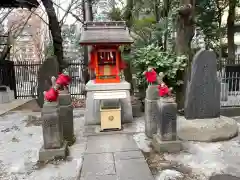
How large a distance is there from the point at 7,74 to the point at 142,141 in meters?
8.35

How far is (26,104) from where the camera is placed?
9.33m

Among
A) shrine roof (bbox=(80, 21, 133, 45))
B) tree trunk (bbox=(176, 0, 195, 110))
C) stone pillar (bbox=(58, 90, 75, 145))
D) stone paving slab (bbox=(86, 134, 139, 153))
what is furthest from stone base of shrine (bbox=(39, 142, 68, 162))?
tree trunk (bbox=(176, 0, 195, 110))

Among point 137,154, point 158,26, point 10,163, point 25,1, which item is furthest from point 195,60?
point 25,1

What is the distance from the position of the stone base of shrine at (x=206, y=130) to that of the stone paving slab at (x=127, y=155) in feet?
4.09

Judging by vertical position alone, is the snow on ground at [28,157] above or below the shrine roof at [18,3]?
below

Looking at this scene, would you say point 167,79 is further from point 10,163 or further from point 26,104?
point 26,104

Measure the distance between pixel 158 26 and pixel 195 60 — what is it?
257 inches

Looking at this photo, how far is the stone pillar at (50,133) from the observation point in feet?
13.1

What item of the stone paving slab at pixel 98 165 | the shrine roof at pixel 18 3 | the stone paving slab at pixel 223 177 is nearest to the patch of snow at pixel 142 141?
the stone paving slab at pixel 98 165

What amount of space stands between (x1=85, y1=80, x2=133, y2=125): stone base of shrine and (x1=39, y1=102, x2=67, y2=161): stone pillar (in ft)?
6.58

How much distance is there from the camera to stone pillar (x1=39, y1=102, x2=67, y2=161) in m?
4.00

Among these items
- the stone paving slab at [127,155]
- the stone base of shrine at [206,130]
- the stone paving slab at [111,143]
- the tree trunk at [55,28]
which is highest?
the tree trunk at [55,28]

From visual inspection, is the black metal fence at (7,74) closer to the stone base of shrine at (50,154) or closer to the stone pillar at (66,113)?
the stone pillar at (66,113)

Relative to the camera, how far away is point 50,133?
4023 millimetres
